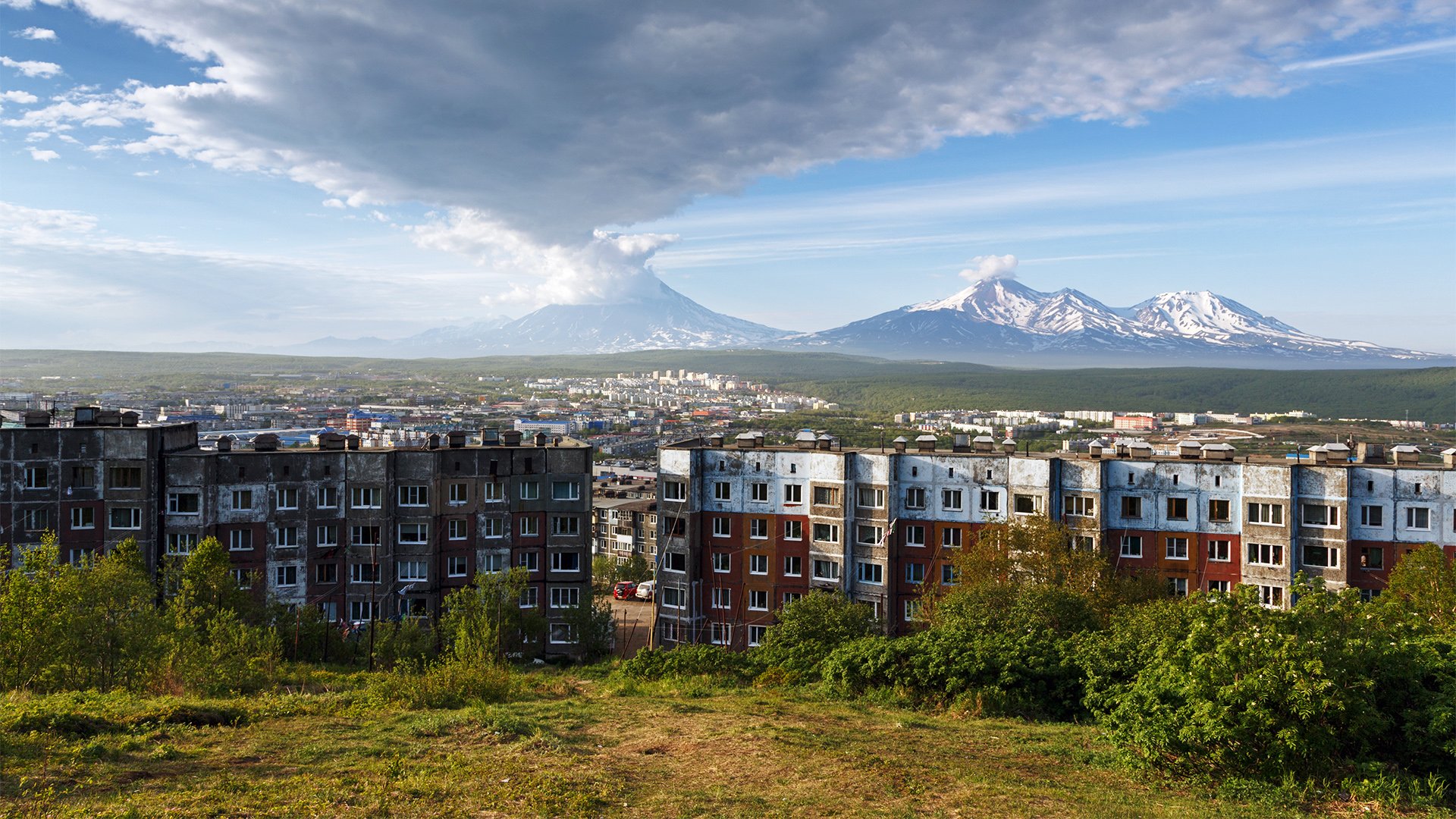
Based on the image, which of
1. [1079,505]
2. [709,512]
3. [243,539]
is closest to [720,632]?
[709,512]

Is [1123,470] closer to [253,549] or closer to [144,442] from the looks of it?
[253,549]

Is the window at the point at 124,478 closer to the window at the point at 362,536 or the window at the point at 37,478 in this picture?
the window at the point at 37,478

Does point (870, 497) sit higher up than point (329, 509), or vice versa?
point (870, 497)

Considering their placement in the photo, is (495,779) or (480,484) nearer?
(495,779)

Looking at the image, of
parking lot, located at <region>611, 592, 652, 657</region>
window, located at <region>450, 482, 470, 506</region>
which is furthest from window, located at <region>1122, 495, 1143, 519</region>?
window, located at <region>450, 482, 470, 506</region>

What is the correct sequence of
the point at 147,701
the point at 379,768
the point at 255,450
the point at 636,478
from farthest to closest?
the point at 636,478, the point at 255,450, the point at 147,701, the point at 379,768

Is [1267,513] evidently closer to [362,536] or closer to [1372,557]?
[1372,557]

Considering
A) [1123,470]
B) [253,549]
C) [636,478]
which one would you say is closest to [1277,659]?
[1123,470]
